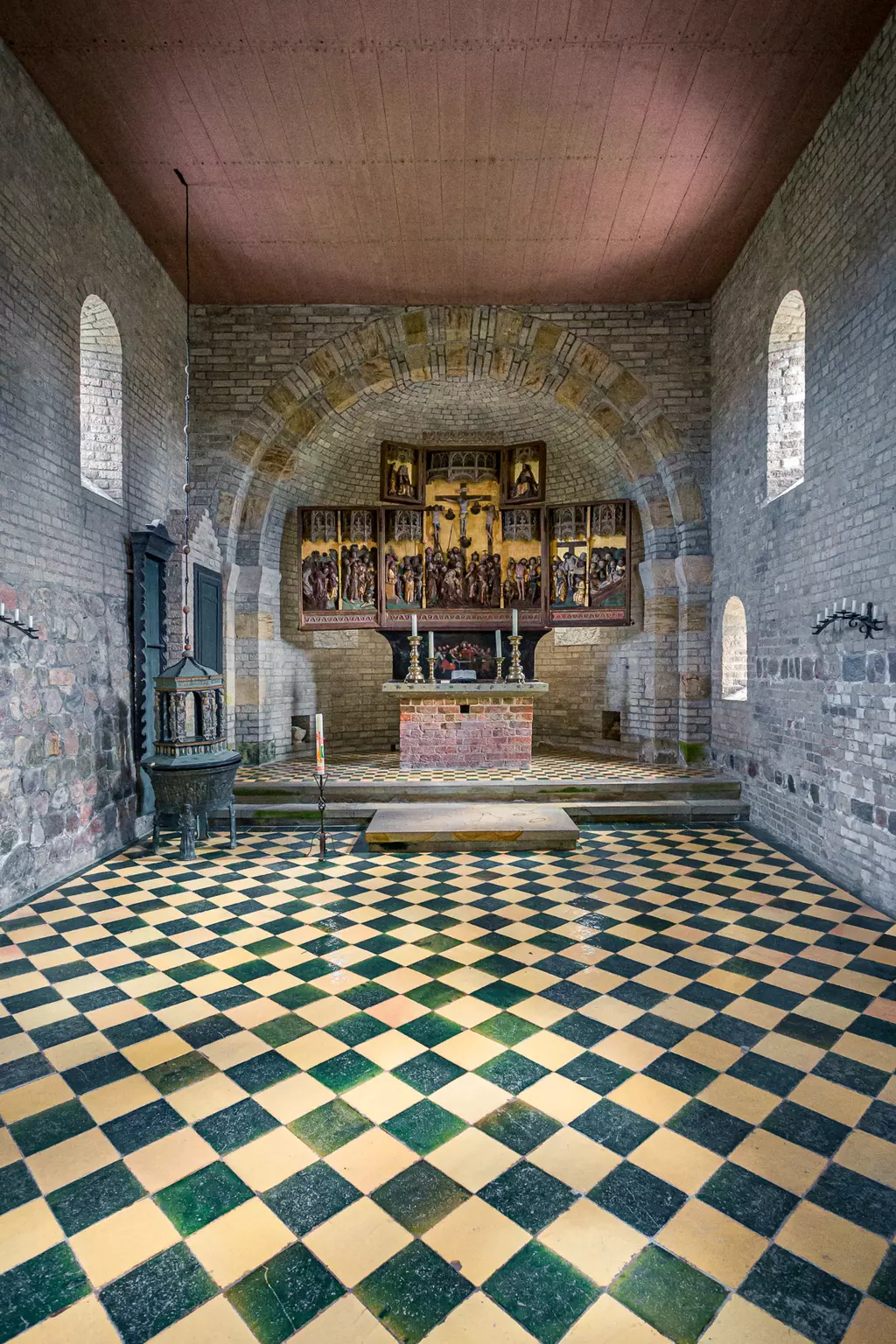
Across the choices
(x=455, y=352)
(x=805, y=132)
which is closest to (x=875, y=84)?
(x=805, y=132)

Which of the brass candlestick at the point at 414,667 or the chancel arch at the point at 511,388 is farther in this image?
the brass candlestick at the point at 414,667

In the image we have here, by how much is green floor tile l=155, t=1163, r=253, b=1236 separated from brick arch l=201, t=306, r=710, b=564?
854 centimetres

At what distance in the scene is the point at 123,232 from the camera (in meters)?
7.42

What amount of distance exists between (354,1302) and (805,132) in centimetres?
880

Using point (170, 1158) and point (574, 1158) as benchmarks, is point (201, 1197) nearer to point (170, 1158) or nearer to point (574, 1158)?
point (170, 1158)

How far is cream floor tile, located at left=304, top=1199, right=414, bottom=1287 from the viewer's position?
206 cm

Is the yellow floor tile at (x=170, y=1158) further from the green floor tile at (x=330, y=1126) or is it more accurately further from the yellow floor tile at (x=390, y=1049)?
the yellow floor tile at (x=390, y=1049)

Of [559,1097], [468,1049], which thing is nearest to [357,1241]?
[559,1097]

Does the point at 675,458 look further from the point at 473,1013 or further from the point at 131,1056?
the point at 131,1056

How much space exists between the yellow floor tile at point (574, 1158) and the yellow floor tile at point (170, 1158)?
120cm

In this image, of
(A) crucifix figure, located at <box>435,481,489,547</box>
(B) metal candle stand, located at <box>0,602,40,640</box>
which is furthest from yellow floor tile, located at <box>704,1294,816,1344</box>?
(A) crucifix figure, located at <box>435,481,489,547</box>

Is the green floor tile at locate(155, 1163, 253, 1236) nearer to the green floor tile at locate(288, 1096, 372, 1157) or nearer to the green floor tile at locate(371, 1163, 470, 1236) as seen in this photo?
the green floor tile at locate(288, 1096, 372, 1157)

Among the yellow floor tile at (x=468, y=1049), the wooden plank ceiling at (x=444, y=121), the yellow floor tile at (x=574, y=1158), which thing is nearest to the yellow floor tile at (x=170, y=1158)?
A: the yellow floor tile at (x=468, y=1049)

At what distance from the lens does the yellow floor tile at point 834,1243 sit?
6.79 feet
